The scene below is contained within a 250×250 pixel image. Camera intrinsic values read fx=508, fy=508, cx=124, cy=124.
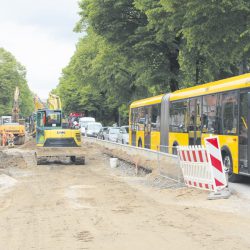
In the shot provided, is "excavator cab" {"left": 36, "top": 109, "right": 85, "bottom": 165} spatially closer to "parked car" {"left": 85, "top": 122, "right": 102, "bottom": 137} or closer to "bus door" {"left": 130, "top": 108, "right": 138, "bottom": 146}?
"bus door" {"left": 130, "top": 108, "right": 138, "bottom": 146}

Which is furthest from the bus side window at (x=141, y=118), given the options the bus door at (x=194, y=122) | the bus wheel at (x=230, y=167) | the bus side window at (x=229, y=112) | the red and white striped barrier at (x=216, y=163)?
the red and white striped barrier at (x=216, y=163)

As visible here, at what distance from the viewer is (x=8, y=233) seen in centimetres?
849

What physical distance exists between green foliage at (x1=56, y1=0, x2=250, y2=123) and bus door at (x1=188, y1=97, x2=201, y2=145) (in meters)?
2.25

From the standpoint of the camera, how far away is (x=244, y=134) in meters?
14.9

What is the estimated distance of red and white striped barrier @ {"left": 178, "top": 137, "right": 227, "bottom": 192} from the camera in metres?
12.3

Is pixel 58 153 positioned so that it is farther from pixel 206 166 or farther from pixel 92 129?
pixel 92 129

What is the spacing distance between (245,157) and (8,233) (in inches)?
328

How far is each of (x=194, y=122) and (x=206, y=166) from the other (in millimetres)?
6764

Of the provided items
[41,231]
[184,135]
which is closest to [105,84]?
[184,135]

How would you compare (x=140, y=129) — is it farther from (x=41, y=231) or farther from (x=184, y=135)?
(x=41, y=231)

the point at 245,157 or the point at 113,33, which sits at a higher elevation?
the point at 113,33

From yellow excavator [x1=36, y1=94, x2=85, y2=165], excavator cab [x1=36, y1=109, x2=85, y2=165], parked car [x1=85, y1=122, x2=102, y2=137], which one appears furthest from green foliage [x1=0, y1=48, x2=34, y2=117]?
excavator cab [x1=36, y1=109, x2=85, y2=165]

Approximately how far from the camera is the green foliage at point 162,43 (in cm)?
1788

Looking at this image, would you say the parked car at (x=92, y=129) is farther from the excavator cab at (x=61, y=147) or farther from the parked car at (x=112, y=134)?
the excavator cab at (x=61, y=147)
